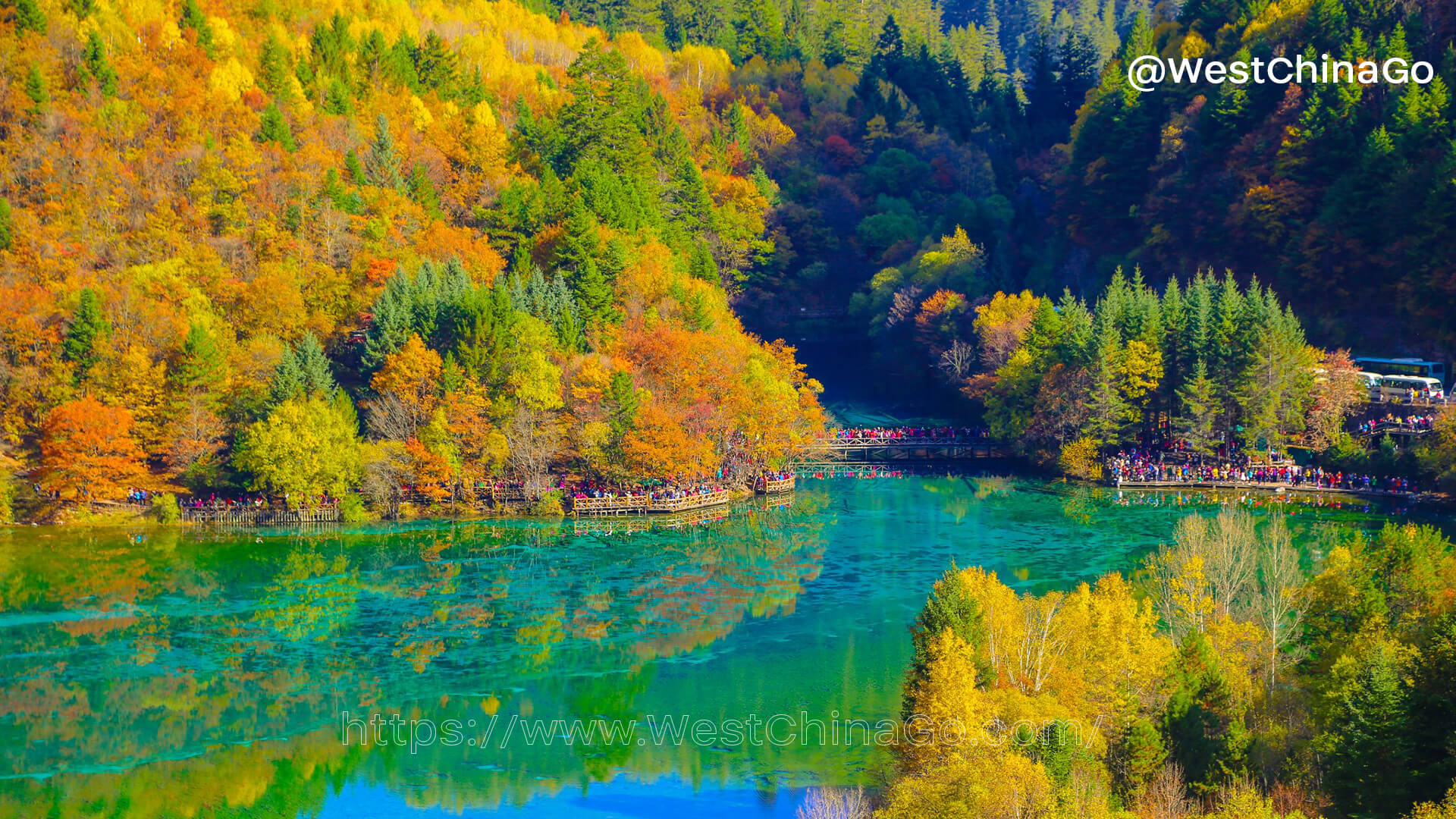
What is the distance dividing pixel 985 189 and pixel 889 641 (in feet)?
219

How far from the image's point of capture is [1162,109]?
89.4 meters

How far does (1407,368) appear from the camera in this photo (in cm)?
6569

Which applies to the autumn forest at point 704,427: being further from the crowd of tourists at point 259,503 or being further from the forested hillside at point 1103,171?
the forested hillside at point 1103,171

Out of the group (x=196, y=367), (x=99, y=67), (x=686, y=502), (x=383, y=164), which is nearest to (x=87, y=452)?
(x=196, y=367)

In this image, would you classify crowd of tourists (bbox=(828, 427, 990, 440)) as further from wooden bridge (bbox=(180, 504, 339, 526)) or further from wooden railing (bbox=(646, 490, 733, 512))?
wooden bridge (bbox=(180, 504, 339, 526))

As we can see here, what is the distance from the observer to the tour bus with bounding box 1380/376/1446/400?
61.7m

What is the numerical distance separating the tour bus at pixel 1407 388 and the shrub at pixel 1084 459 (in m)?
12.8

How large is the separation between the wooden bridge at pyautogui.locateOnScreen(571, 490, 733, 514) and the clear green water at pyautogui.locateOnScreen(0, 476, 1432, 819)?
1645mm

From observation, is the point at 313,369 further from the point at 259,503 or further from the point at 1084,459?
the point at 1084,459

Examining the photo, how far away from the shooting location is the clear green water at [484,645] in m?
34.5

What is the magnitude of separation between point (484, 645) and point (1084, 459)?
33082 mm

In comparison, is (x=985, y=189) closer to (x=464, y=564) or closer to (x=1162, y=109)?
(x=1162, y=109)

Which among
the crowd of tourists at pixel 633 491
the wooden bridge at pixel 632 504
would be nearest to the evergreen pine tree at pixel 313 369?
the crowd of tourists at pixel 633 491

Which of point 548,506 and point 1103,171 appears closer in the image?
point 548,506
